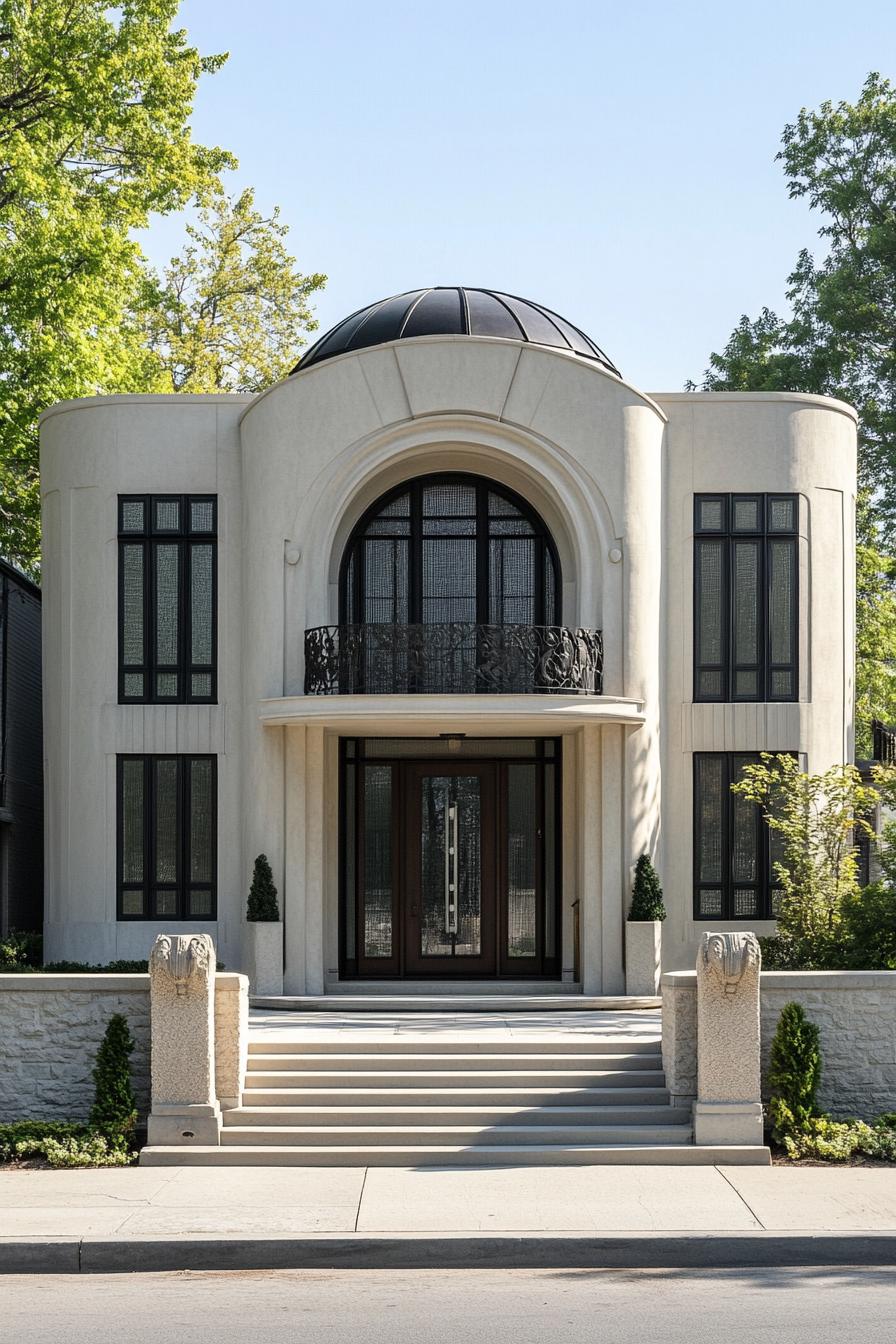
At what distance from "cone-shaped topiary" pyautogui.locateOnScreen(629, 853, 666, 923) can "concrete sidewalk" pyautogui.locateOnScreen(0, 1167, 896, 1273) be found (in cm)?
687

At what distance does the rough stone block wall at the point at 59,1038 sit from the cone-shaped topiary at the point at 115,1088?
0.73ft

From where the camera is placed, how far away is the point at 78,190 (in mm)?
26203

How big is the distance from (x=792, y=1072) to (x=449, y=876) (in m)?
8.07

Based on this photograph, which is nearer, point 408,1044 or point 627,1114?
point 627,1114

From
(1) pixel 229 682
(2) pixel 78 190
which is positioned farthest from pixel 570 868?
(2) pixel 78 190

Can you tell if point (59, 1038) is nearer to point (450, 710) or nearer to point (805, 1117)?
point (805, 1117)

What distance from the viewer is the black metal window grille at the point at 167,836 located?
20625 mm

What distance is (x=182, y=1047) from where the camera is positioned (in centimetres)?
1327

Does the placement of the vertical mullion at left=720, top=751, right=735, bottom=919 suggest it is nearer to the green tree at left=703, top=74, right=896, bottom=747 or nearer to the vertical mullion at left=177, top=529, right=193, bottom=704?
the vertical mullion at left=177, top=529, right=193, bottom=704

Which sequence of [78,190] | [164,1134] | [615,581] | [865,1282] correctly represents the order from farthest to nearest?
[78,190]
[615,581]
[164,1134]
[865,1282]

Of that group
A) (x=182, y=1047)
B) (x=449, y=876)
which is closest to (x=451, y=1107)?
(x=182, y=1047)

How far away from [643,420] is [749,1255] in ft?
40.7

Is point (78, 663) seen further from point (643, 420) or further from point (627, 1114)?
point (627, 1114)

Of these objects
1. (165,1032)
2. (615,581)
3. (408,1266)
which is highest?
(615,581)
